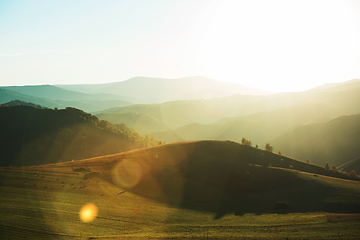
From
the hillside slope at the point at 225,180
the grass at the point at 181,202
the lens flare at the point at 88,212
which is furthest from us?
the hillside slope at the point at 225,180

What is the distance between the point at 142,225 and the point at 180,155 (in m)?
44.4

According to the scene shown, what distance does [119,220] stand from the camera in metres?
39.1

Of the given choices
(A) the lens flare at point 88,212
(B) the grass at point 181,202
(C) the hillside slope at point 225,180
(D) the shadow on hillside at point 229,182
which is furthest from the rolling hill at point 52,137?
(A) the lens flare at point 88,212

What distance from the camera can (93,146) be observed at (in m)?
149

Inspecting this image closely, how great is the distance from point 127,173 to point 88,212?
28005mm

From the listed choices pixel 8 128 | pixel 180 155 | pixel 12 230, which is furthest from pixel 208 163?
pixel 8 128

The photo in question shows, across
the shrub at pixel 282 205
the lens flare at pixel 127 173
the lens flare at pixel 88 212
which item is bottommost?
the shrub at pixel 282 205

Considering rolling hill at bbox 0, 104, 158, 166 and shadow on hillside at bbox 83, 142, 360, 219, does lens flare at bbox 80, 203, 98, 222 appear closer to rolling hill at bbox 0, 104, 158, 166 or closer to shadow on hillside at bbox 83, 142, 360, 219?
shadow on hillside at bbox 83, 142, 360, 219

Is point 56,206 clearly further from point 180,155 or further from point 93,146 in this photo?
point 93,146

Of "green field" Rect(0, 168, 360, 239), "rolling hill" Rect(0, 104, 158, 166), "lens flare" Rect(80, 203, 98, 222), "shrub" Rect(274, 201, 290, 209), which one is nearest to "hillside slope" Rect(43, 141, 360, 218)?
"shrub" Rect(274, 201, 290, 209)

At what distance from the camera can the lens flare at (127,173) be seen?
6248cm

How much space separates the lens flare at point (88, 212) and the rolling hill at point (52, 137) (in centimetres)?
10776

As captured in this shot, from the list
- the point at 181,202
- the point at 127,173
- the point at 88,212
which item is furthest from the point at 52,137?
the point at 181,202

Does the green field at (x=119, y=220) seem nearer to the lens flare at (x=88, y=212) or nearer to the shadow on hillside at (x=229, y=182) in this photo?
the lens flare at (x=88, y=212)
